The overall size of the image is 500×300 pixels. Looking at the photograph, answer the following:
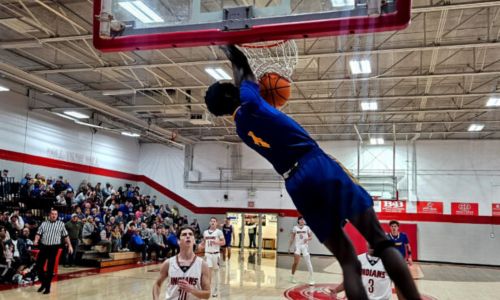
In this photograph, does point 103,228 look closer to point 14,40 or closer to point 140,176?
point 14,40

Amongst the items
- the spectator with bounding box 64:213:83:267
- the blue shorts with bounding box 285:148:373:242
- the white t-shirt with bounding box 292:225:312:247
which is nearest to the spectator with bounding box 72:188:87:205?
the spectator with bounding box 64:213:83:267

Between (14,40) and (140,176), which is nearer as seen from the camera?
(14,40)

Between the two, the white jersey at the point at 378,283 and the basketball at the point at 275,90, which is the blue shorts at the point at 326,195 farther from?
the white jersey at the point at 378,283

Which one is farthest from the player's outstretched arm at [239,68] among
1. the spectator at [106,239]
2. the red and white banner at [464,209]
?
the red and white banner at [464,209]

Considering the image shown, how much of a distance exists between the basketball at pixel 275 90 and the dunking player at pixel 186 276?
2.38 m

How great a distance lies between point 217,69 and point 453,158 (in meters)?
15.0

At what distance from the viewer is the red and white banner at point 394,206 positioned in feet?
79.5

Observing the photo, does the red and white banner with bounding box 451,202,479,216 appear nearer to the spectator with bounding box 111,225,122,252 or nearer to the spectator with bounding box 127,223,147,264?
the spectator with bounding box 127,223,147,264

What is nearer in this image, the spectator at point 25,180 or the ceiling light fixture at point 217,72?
the ceiling light fixture at point 217,72

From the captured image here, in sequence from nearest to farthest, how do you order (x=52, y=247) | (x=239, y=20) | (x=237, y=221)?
(x=239, y=20) → (x=52, y=247) → (x=237, y=221)

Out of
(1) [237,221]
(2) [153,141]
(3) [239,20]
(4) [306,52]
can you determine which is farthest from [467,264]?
(3) [239,20]

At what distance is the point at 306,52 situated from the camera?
1298 centimetres

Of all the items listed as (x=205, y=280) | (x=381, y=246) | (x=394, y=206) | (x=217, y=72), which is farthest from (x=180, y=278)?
(x=394, y=206)

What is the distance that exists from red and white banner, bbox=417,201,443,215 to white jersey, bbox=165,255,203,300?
2106 cm
